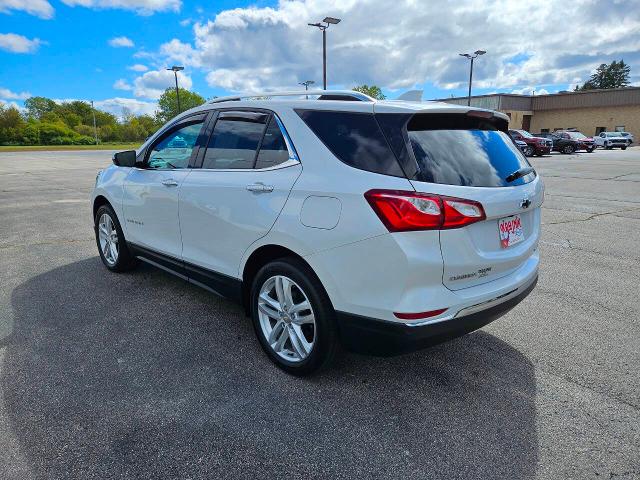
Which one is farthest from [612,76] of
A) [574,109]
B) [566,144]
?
[566,144]

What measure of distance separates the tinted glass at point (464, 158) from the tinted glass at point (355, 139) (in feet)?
0.54

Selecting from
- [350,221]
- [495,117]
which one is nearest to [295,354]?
[350,221]

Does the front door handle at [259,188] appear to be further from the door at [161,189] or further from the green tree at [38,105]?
the green tree at [38,105]

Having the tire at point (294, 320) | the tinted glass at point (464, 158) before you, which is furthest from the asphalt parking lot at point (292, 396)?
the tinted glass at point (464, 158)

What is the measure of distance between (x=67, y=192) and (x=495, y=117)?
12631mm

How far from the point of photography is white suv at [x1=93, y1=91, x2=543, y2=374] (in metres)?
2.34

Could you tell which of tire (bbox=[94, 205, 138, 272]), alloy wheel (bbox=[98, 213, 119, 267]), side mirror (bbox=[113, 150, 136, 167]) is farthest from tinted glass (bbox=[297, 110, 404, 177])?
alloy wheel (bbox=[98, 213, 119, 267])

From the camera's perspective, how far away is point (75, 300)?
14.0 feet

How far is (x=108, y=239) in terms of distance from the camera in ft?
16.7

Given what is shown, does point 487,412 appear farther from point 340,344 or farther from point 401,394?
point 340,344

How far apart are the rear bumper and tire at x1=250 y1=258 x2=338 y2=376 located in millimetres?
130

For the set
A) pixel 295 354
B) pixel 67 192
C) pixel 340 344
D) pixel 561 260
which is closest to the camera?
pixel 340 344

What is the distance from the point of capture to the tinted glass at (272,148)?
2.92 m

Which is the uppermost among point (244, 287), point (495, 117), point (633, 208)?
point (495, 117)
